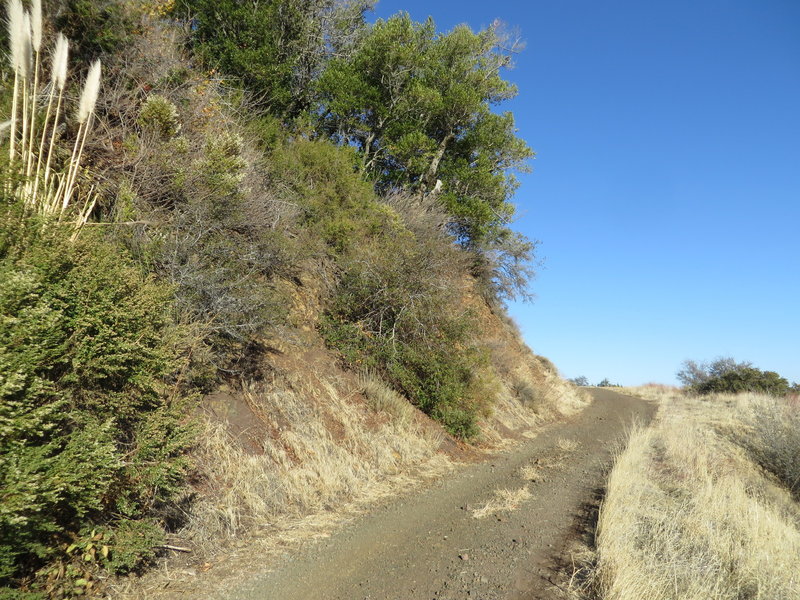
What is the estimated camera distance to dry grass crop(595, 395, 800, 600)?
4.30 metres

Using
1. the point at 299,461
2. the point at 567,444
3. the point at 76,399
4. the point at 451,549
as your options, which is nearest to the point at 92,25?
the point at 76,399

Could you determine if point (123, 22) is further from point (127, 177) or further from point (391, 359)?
point (391, 359)

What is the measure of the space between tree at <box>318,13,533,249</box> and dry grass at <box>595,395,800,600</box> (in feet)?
40.9

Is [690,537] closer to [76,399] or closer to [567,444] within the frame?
[76,399]

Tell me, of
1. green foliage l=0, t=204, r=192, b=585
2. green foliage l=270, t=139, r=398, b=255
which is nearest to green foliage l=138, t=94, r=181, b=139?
green foliage l=270, t=139, r=398, b=255

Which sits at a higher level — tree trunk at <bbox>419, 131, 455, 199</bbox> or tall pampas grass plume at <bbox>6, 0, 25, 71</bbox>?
tree trunk at <bbox>419, 131, 455, 199</bbox>

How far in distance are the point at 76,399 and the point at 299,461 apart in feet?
12.2

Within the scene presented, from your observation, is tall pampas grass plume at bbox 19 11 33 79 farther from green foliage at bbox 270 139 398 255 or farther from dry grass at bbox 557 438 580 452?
dry grass at bbox 557 438 580 452

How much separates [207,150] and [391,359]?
19.7 ft

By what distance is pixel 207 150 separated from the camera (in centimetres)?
838

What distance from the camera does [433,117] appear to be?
19141 mm

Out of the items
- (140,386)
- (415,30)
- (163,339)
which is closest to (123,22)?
(163,339)

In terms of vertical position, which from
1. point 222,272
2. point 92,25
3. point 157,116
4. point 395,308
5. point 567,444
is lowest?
point 567,444

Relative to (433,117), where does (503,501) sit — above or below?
below
